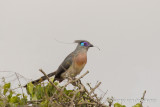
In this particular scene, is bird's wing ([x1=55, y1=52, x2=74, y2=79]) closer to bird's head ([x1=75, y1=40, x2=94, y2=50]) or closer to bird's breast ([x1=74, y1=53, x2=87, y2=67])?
bird's breast ([x1=74, y1=53, x2=87, y2=67])

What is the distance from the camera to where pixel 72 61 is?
10000mm

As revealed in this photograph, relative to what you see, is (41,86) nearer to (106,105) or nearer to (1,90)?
(1,90)

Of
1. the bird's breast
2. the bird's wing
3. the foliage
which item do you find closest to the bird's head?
the bird's breast

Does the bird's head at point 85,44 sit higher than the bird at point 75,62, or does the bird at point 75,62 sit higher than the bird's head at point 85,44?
the bird's head at point 85,44

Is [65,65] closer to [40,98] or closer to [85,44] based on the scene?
[85,44]

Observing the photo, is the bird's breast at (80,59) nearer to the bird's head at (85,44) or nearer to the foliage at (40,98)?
the bird's head at (85,44)

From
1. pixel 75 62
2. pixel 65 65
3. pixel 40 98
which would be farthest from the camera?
pixel 65 65

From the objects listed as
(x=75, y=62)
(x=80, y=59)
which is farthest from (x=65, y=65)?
(x=80, y=59)

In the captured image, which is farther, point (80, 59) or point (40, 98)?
point (80, 59)

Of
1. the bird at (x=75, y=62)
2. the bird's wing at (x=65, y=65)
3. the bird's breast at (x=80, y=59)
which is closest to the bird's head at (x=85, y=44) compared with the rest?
the bird at (x=75, y=62)

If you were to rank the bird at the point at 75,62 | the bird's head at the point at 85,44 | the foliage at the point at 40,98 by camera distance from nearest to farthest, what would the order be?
the foliage at the point at 40,98
the bird at the point at 75,62
the bird's head at the point at 85,44

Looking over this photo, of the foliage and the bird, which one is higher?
the bird

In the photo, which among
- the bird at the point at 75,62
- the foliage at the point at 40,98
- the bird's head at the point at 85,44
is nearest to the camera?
the foliage at the point at 40,98

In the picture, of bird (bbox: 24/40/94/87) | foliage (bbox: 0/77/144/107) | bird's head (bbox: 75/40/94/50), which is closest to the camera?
foliage (bbox: 0/77/144/107)
